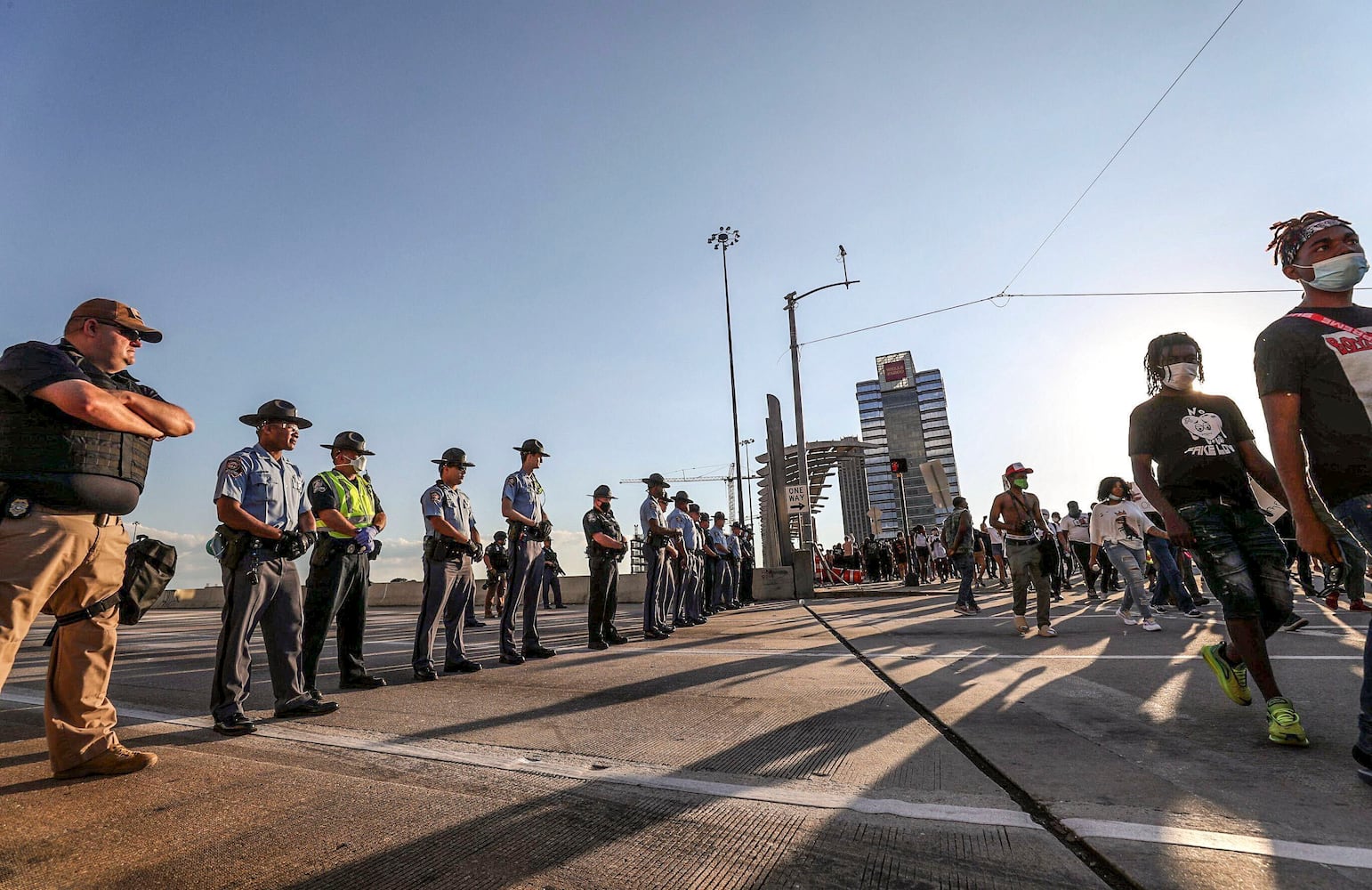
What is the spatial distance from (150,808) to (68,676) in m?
0.93

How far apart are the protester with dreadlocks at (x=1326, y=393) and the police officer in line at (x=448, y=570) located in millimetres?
5297

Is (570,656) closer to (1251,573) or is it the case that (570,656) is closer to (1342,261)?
(1251,573)

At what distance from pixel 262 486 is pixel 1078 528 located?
1411 centimetres

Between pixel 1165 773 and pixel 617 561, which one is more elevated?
pixel 617 561

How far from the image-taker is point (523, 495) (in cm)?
648

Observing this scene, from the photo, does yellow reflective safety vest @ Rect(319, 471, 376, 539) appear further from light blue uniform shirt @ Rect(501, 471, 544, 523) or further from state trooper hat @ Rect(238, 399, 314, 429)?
light blue uniform shirt @ Rect(501, 471, 544, 523)

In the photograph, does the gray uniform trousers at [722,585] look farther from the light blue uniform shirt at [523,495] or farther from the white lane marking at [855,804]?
the white lane marking at [855,804]

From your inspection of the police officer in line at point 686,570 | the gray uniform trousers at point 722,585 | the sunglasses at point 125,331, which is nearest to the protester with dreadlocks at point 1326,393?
the sunglasses at point 125,331

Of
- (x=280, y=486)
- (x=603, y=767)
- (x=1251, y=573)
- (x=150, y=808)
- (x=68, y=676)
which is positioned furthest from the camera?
(x=280, y=486)

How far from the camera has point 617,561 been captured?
7.43m

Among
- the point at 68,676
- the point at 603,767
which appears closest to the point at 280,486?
the point at 68,676

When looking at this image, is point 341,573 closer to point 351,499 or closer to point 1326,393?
point 351,499

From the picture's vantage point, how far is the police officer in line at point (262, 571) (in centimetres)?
366

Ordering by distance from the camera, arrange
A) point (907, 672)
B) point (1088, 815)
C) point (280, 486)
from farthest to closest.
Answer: point (907, 672), point (280, 486), point (1088, 815)
